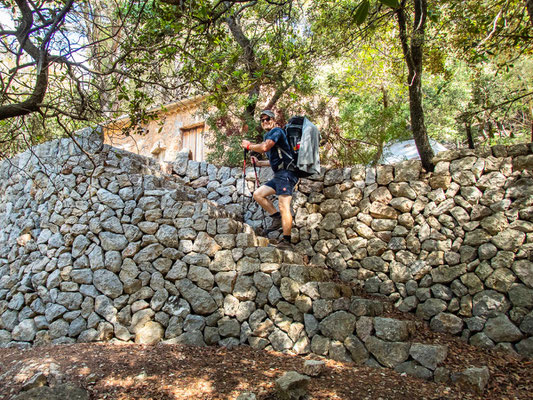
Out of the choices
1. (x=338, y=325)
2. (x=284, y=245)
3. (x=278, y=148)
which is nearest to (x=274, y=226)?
(x=284, y=245)

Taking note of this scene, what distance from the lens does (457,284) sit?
4.40 metres

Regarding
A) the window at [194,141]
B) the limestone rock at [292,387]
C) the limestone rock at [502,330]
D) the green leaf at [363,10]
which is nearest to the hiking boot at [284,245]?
the limestone rock at [292,387]

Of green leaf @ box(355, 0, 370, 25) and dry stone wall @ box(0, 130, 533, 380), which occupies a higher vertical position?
green leaf @ box(355, 0, 370, 25)

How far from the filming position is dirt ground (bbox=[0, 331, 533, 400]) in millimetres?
3283

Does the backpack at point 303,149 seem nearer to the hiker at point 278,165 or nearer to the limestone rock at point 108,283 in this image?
the hiker at point 278,165

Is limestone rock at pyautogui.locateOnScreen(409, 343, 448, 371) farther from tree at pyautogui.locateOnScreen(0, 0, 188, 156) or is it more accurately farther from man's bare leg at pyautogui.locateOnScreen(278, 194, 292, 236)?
tree at pyautogui.locateOnScreen(0, 0, 188, 156)

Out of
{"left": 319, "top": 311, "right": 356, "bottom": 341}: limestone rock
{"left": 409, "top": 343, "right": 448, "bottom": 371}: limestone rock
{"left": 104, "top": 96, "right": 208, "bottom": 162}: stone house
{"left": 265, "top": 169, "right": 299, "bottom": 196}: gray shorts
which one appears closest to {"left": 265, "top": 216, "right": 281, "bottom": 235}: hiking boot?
{"left": 265, "top": 169, "right": 299, "bottom": 196}: gray shorts

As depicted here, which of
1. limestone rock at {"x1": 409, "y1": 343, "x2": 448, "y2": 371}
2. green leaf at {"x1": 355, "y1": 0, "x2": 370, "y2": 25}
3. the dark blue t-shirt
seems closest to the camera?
green leaf at {"x1": 355, "y1": 0, "x2": 370, "y2": 25}

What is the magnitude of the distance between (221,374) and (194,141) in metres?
8.00

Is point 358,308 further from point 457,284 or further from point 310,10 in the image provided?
→ point 310,10

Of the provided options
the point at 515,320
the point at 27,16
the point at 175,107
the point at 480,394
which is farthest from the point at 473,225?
the point at 175,107

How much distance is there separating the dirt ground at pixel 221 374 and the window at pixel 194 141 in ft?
22.7

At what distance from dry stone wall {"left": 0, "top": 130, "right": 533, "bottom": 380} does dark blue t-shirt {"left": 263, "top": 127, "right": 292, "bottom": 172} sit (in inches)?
32.0

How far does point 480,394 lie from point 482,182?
8.21 feet
